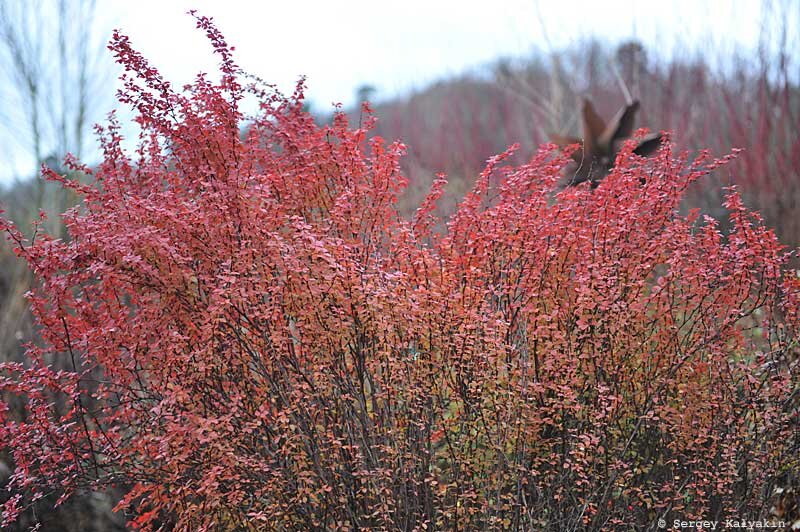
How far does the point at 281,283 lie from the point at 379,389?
0.66 meters

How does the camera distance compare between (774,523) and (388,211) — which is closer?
(774,523)

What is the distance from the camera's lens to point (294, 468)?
3.16 m

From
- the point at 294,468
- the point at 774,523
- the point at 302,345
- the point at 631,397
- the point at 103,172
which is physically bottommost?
the point at 774,523

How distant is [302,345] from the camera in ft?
10.2

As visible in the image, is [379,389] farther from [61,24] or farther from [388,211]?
[61,24]

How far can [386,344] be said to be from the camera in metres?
3.06

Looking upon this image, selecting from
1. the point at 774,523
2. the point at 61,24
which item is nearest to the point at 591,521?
the point at 774,523

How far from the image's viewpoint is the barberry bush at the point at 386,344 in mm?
3064

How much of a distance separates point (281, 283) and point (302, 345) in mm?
278

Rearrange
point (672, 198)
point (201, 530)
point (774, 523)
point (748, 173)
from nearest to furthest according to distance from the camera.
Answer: point (201, 530) < point (774, 523) < point (672, 198) < point (748, 173)

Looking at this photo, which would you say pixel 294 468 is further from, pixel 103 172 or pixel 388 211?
pixel 103 172

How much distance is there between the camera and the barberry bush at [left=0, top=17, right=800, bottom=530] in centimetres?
306

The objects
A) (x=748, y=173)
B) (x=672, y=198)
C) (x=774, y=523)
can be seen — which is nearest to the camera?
(x=774, y=523)

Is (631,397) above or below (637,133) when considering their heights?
below
